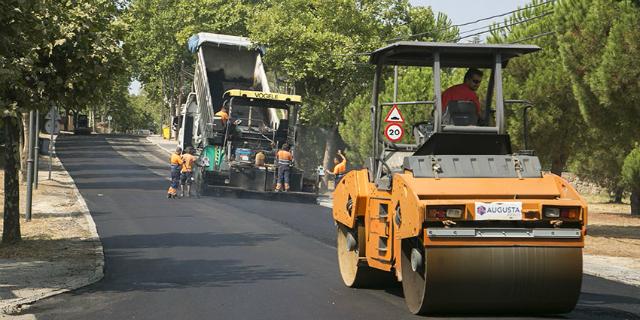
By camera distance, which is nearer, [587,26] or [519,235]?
[519,235]

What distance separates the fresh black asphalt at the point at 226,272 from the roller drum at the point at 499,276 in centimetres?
55

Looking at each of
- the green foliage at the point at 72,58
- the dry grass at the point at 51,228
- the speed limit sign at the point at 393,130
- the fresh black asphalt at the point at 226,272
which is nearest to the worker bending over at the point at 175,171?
the fresh black asphalt at the point at 226,272

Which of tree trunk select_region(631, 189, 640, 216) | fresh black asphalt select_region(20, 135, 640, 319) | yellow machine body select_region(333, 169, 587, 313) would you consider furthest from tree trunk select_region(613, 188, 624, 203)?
yellow machine body select_region(333, 169, 587, 313)

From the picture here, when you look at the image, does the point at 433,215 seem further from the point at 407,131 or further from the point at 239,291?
the point at 407,131

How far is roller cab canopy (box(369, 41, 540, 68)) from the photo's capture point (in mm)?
10297

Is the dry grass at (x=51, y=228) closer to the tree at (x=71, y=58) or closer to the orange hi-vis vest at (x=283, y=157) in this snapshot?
the tree at (x=71, y=58)

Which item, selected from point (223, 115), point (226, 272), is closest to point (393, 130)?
point (223, 115)

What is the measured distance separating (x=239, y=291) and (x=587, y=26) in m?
12.2

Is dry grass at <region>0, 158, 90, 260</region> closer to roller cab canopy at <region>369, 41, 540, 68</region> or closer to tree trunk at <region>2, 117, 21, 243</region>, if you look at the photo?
tree trunk at <region>2, 117, 21, 243</region>

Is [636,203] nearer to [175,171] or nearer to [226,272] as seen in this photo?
[175,171]

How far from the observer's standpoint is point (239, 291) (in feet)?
37.9

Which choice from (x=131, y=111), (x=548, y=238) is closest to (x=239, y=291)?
(x=548, y=238)

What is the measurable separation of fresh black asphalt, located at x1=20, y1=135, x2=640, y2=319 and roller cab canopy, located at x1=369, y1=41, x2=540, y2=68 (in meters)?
2.66

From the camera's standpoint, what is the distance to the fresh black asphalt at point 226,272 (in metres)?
10.1
